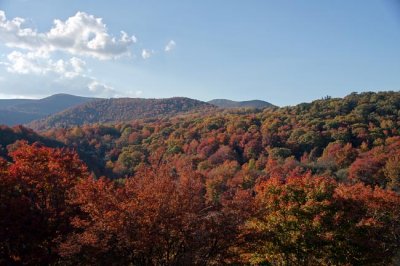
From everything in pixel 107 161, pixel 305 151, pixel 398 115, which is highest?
pixel 398 115

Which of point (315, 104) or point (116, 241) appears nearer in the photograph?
point (116, 241)

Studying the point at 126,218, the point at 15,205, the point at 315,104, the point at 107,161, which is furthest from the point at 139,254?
the point at 315,104

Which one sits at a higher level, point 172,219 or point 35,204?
point 172,219

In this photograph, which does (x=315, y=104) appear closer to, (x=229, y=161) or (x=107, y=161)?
(x=229, y=161)

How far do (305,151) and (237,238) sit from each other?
79.9 meters

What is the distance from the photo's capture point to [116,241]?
18.1m

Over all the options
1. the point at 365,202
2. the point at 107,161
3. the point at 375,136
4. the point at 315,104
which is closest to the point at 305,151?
the point at 375,136

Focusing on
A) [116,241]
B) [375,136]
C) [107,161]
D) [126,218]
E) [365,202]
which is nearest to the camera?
[126,218]

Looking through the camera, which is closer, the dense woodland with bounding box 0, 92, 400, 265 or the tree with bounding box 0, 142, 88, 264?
the dense woodland with bounding box 0, 92, 400, 265

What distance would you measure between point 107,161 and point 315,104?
66474 millimetres

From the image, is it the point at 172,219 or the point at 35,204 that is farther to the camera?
the point at 35,204

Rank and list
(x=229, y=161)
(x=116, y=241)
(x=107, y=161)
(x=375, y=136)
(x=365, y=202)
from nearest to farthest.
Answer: (x=116, y=241), (x=365, y=202), (x=375, y=136), (x=229, y=161), (x=107, y=161)

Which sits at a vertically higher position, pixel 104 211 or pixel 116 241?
pixel 104 211

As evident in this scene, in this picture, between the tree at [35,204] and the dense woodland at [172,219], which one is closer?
the dense woodland at [172,219]
